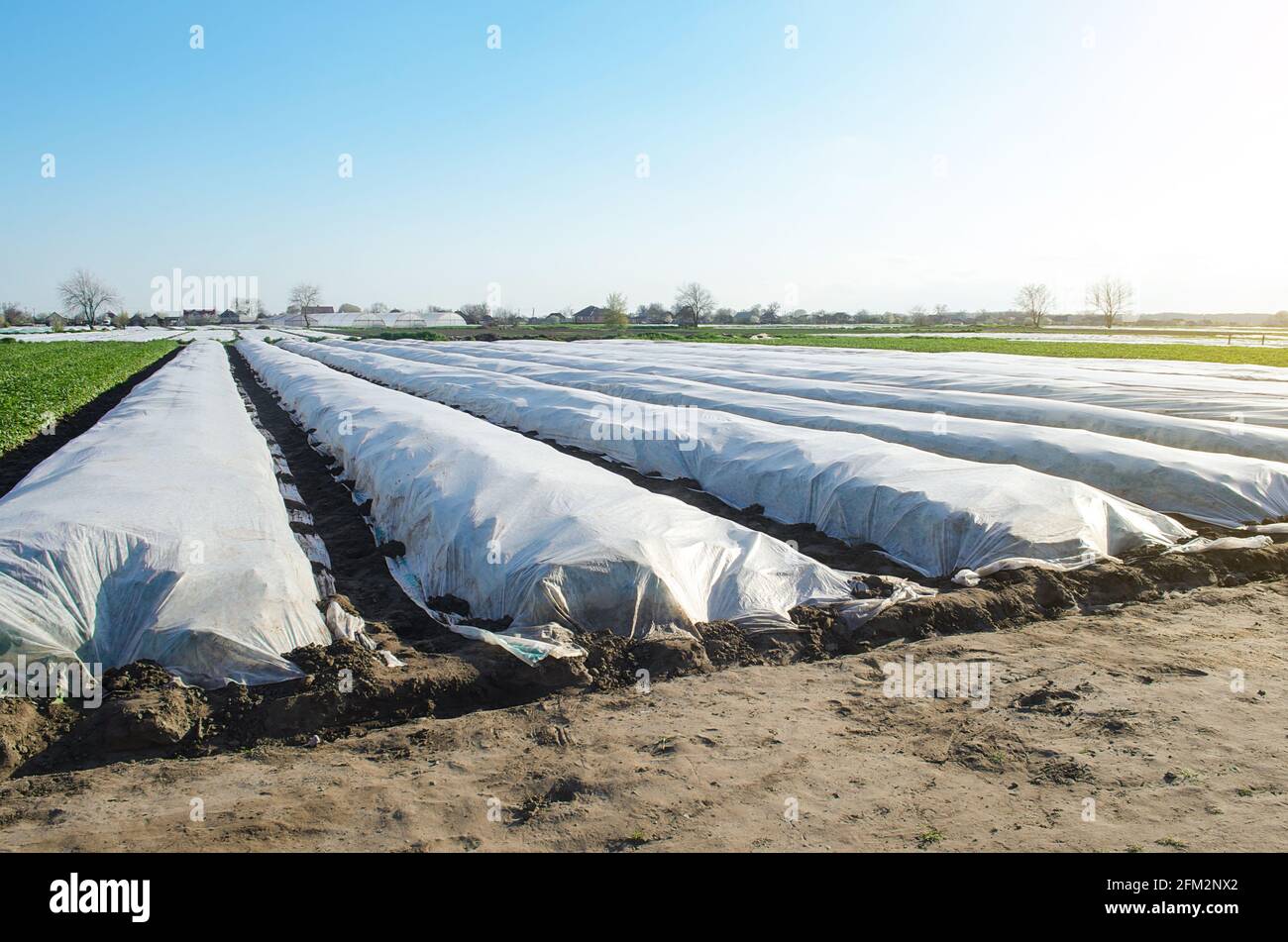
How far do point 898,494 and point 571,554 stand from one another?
3328 mm

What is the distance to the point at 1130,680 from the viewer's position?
4629 mm

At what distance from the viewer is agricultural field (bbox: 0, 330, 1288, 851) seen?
11.3ft

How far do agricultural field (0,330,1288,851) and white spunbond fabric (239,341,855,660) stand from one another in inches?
1.1

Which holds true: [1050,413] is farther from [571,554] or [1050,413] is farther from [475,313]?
[475,313]

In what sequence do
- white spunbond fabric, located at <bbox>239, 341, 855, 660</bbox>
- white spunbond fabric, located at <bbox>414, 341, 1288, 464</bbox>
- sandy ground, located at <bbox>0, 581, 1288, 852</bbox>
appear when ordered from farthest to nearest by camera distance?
white spunbond fabric, located at <bbox>414, 341, 1288, 464</bbox> → white spunbond fabric, located at <bbox>239, 341, 855, 660</bbox> → sandy ground, located at <bbox>0, 581, 1288, 852</bbox>

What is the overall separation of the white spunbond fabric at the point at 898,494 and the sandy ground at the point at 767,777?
64.8 inches

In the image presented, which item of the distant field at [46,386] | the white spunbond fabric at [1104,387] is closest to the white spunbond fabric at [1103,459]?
the white spunbond fabric at [1104,387]

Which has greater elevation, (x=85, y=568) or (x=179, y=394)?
(x=179, y=394)

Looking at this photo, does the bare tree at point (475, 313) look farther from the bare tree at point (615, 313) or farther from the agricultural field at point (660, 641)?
the agricultural field at point (660, 641)

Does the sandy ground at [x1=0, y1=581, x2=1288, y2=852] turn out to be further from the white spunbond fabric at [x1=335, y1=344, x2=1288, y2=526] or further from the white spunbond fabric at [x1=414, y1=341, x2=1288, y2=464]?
the white spunbond fabric at [x1=414, y1=341, x2=1288, y2=464]

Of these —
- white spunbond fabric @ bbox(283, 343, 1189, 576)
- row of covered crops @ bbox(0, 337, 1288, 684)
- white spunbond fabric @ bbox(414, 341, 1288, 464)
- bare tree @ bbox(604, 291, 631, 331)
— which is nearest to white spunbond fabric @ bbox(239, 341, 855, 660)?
row of covered crops @ bbox(0, 337, 1288, 684)

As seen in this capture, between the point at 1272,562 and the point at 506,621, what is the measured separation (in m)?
6.46
